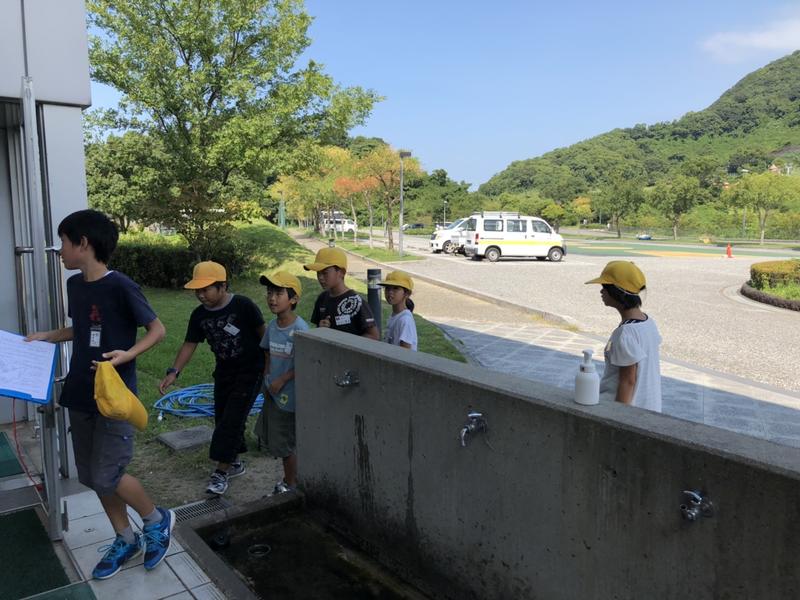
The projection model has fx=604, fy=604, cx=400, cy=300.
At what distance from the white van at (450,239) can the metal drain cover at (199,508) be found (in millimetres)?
24664

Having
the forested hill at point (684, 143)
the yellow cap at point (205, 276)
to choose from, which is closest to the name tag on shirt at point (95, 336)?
the yellow cap at point (205, 276)

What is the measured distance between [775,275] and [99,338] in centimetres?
1572

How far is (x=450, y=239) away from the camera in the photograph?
28.8m

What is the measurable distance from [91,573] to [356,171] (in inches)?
1103

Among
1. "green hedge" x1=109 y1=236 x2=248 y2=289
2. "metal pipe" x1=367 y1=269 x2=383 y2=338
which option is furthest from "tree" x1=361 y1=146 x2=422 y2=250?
"metal pipe" x1=367 y1=269 x2=383 y2=338

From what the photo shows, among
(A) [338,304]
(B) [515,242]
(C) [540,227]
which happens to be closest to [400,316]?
(A) [338,304]

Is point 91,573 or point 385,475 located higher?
point 385,475

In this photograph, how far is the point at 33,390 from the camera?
2.68 m

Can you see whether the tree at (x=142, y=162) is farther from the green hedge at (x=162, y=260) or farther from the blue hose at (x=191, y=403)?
the blue hose at (x=191, y=403)

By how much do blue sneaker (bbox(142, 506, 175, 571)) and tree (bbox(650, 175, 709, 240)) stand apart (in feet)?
169

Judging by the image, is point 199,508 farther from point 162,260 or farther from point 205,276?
point 162,260

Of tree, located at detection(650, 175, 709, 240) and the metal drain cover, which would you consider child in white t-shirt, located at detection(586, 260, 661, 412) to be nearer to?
the metal drain cover

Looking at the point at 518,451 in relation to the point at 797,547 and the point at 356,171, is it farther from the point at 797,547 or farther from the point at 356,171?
the point at 356,171

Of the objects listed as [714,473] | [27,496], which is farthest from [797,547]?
[27,496]
